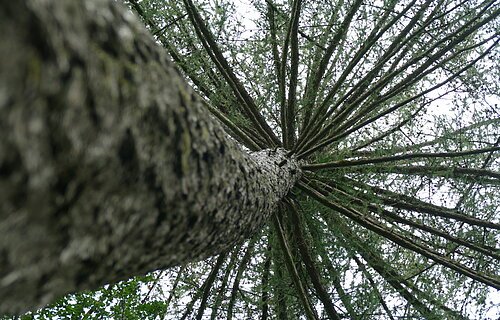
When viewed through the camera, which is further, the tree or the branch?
the branch

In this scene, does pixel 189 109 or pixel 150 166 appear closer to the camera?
pixel 150 166

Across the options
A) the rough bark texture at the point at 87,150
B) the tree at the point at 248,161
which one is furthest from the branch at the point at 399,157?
the rough bark texture at the point at 87,150

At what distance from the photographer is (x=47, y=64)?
A: 1.71 ft

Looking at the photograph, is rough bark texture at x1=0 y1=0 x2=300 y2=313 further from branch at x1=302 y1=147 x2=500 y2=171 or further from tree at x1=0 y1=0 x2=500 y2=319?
branch at x1=302 y1=147 x2=500 y2=171

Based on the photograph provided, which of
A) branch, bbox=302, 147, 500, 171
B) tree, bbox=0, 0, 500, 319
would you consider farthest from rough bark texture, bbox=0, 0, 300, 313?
branch, bbox=302, 147, 500, 171

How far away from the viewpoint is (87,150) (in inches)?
24.5

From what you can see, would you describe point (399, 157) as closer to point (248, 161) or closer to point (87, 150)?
point (248, 161)

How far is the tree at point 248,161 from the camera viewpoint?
0.58 m

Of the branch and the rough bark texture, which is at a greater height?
the branch

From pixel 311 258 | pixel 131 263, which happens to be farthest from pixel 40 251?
pixel 311 258

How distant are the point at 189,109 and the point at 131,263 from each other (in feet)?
1.08

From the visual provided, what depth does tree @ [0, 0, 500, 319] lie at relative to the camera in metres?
0.58

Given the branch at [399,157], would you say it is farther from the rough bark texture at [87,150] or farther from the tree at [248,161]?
the rough bark texture at [87,150]

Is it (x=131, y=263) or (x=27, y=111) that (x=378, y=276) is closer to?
(x=131, y=263)
